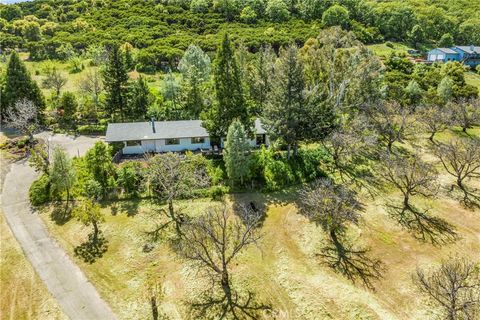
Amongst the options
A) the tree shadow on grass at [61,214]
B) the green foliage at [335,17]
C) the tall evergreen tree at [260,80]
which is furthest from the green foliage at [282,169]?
the green foliage at [335,17]

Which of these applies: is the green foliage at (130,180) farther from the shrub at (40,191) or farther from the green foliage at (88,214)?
the shrub at (40,191)

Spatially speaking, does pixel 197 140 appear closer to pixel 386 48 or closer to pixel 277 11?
pixel 386 48

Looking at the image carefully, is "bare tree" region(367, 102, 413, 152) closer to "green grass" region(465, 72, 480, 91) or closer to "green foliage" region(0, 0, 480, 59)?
"green grass" region(465, 72, 480, 91)

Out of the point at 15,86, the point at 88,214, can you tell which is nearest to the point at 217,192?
the point at 88,214

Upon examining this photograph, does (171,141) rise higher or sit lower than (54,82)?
lower

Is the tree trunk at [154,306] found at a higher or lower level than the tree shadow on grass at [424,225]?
lower

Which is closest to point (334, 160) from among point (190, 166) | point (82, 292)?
point (190, 166)
